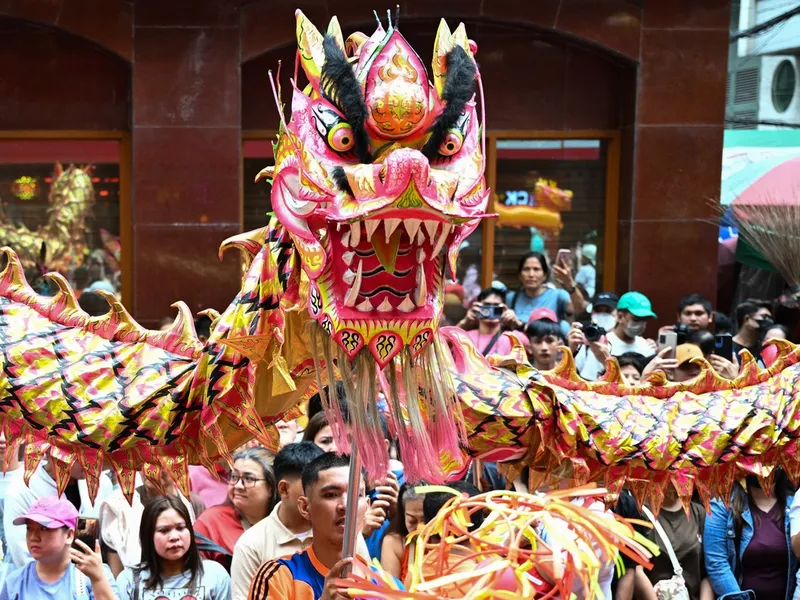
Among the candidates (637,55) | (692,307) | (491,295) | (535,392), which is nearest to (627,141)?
(637,55)

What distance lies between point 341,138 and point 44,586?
2192 mm

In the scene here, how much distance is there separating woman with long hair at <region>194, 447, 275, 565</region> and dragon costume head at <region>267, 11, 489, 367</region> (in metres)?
2.11

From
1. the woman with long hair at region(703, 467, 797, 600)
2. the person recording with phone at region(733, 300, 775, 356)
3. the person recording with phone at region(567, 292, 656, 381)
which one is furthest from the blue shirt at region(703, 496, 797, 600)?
the person recording with phone at region(733, 300, 775, 356)

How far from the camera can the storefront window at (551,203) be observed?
8242 mm

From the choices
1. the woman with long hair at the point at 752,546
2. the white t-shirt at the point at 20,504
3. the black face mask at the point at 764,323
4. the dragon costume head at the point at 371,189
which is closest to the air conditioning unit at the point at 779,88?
the black face mask at the point at 764,323

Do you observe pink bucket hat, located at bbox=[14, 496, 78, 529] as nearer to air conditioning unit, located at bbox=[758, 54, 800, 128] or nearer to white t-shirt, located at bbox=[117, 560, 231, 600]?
white t-shirt, located at bbox=[117, 560, 231, 600]

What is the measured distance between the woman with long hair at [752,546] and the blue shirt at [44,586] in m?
2.05

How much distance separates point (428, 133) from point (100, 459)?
1.09 meters

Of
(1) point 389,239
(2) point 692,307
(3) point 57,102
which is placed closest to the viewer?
(1) point 389,239

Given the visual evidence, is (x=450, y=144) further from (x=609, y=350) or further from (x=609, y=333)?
(x=609, y=333)

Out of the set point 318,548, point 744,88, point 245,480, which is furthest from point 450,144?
point 744,88

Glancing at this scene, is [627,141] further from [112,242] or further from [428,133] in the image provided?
[428,133]

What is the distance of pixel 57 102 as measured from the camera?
7.77 meters

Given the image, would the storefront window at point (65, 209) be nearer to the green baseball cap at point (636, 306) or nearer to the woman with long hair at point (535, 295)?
the woman with long hair at point (535, 295)
